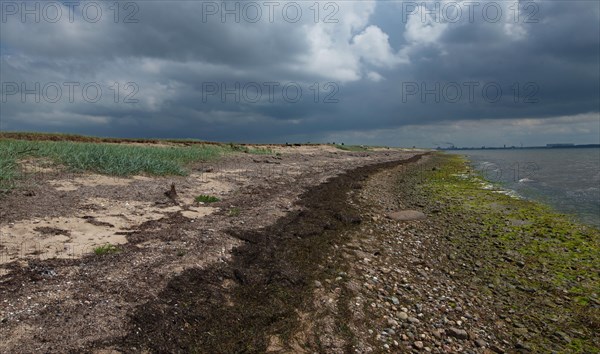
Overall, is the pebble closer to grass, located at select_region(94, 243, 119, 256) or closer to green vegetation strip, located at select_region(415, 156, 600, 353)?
green vegetation strip, located at select_region(415, 156, 600, 353)

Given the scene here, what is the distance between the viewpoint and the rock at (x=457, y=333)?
20.8ft

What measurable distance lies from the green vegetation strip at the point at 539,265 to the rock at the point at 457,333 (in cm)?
123

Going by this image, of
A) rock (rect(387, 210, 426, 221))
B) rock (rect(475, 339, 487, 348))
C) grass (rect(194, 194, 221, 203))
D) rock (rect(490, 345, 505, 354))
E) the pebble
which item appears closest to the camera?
rock (rect(490, 345, 505, 354))

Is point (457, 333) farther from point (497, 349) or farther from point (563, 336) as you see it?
point (563, 336)

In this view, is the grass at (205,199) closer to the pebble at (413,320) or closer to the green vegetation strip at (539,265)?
the green vegetation strip at (539,265)

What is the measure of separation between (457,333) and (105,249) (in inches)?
311

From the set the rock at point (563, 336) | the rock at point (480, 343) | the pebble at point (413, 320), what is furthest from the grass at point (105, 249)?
the rock at point (563, 336)

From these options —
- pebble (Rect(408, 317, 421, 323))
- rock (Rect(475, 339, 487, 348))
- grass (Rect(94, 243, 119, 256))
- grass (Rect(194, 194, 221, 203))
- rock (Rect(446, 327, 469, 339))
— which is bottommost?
rock (Rect(475, 339, 487, 348))

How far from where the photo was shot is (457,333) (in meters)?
6.37

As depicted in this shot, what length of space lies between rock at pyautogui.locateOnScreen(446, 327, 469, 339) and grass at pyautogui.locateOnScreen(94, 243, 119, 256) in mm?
7528

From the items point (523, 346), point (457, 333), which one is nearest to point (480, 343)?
point (457, 333)

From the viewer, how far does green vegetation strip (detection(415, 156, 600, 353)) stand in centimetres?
695

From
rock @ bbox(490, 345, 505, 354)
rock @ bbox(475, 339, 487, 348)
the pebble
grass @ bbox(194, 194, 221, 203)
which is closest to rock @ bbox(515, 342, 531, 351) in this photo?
rock @ bbox(490, 345, 505, 354)

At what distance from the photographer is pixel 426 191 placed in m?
23.4
